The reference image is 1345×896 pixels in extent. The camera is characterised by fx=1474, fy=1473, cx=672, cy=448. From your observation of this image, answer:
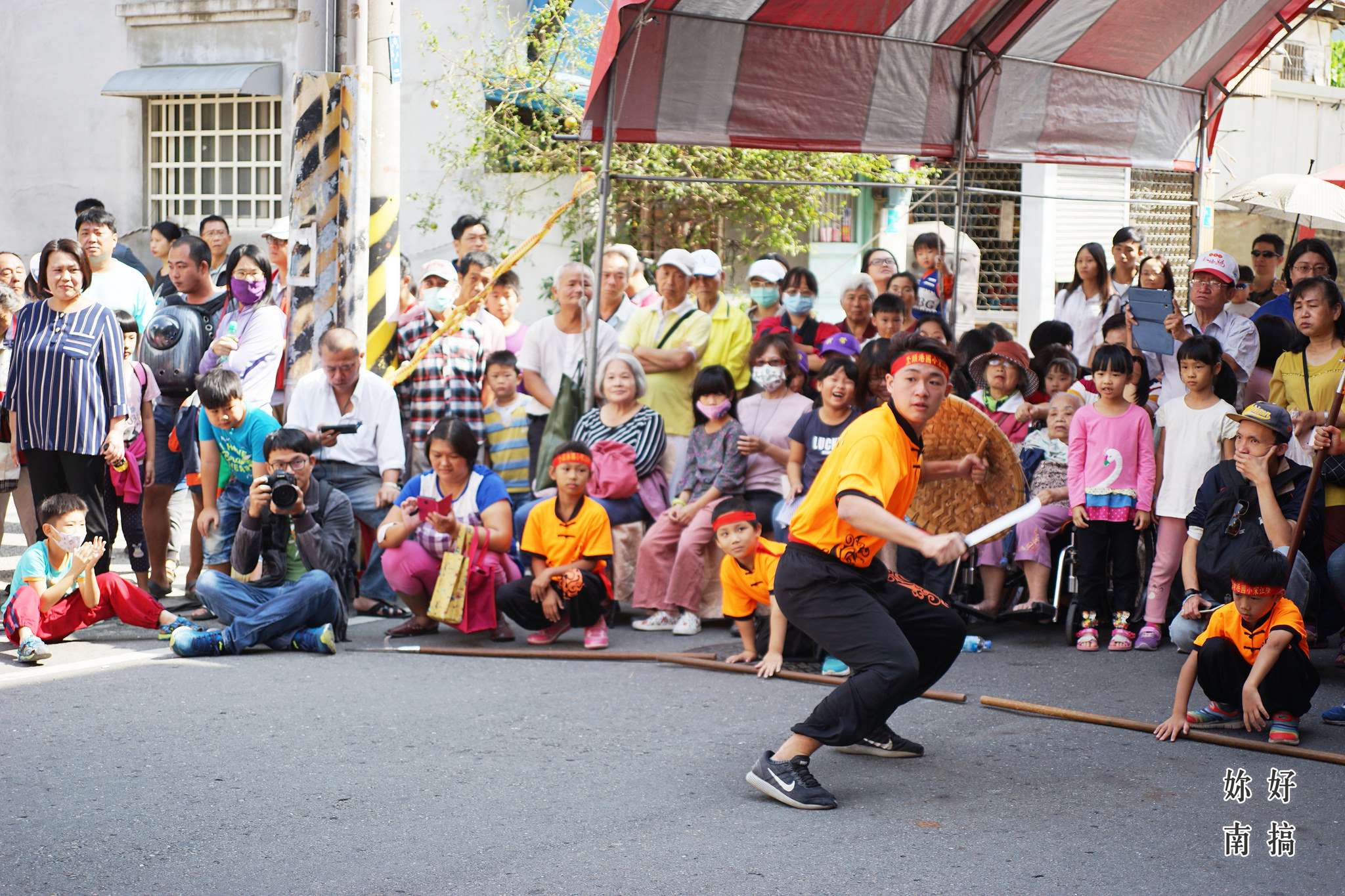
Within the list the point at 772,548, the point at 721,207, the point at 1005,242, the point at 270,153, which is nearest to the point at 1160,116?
the point at 772,548

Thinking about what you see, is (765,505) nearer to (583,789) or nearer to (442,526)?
(442,526)

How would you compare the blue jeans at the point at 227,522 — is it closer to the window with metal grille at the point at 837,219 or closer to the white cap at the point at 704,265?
the white cap at the point at 704,265

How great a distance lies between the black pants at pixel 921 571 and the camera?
307 inches

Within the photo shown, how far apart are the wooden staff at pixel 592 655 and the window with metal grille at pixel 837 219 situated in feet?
36.4

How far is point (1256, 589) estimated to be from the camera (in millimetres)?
5734

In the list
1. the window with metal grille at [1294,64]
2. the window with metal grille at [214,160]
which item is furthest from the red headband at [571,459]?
the window with metal grille at [1294,64]

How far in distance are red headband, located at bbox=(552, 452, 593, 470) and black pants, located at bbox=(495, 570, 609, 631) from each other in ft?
1.96

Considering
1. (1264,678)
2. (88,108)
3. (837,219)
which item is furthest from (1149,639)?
(88,108)

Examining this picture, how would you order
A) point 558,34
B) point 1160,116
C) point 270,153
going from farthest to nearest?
point 270,153 < point 558,34 < point 1160,116

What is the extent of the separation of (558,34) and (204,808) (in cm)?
1277

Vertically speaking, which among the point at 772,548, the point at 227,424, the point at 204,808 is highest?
the point at 227,424

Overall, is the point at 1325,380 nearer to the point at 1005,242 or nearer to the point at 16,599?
the point at 16,599

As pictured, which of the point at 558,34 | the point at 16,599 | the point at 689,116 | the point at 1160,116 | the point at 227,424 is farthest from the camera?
the point at 558,34

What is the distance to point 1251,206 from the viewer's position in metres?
14.1
